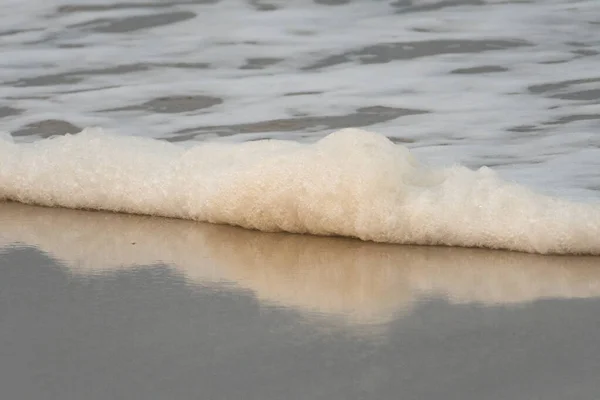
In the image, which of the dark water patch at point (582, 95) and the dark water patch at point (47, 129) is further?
the dark water patch at point (582, 95)

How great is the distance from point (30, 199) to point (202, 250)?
60 cm

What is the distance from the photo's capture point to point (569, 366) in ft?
5.18

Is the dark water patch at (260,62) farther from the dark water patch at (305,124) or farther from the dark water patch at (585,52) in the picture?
the dark water patch at (585,52)

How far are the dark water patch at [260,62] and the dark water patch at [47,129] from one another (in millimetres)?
1026

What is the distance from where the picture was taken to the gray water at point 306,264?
5.18ft

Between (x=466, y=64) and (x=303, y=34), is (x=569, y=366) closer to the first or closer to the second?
(x=466, y=64)

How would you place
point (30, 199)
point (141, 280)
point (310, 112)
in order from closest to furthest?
point (141, 280)
point (30, 199)
point (310, 112)

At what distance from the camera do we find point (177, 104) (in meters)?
3.83

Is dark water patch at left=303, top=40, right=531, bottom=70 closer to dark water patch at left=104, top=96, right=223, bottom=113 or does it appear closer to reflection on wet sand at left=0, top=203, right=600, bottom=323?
dark water patch at left=104, top=96, right=223, bottom=113

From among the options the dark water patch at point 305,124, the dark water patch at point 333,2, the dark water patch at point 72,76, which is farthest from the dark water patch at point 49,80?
the dark water patch at point 333,2

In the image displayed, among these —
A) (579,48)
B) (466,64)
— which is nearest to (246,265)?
(466,64)

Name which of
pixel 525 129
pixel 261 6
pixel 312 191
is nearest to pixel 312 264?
pixel 312 191

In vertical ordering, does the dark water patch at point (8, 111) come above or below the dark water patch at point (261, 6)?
above

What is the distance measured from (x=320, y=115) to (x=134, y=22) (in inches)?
87.0
